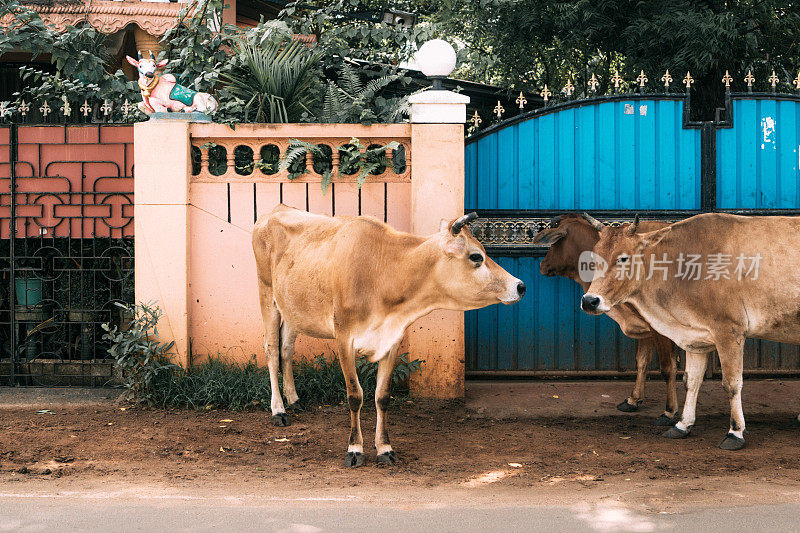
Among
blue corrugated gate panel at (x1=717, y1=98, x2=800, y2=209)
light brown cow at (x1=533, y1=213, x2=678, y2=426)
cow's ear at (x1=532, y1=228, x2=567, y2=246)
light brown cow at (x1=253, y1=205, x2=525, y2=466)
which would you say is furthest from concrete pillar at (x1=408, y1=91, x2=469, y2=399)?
blue corrugated gate panel at (x1=717, y1=98, x2=800, y2=209)

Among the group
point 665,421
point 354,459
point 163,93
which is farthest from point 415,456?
point 163,93

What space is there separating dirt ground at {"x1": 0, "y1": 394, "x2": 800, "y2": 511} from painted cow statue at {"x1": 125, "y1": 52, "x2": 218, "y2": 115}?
2.56m

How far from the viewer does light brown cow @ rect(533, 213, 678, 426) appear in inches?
262

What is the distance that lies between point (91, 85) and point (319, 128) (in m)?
2.71

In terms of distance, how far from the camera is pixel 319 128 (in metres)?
7.23

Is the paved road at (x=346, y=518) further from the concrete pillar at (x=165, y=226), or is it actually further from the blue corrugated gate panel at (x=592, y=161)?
the blue corrugated gate panel at (x=592, y=161)

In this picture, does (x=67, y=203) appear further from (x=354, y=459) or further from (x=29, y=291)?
(x=354, y=459)

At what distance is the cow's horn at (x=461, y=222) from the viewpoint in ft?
17.6

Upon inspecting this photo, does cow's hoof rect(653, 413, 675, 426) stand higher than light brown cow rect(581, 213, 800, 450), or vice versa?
light brown cow rect(581, 213, 800, 450)

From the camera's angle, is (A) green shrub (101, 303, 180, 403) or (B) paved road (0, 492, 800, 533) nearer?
(B) paved road (0, 492, 800, 533)

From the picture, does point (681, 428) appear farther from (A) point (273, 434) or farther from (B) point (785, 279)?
(A) point (273, 434)

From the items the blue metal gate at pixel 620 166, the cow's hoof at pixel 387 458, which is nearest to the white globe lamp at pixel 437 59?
the blue metal gate at pixel 620 166

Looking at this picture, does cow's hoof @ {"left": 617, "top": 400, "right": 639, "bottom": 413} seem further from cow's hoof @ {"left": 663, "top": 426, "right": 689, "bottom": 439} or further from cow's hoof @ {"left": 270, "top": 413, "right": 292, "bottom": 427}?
cow's hoof @ {"left": 270, "top": 413, "right": 292, "bottom": 427}

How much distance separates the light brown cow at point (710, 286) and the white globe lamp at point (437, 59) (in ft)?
6.19
